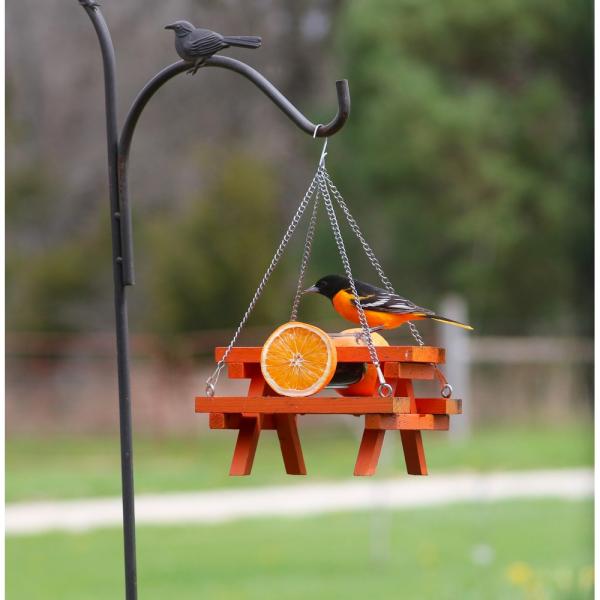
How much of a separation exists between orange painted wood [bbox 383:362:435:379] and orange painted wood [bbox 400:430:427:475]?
12 cm

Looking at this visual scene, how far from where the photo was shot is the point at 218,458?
546 inches

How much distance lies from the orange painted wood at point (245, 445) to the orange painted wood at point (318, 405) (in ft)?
0.41

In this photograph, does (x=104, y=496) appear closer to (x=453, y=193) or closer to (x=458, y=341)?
(x=458, y=341)

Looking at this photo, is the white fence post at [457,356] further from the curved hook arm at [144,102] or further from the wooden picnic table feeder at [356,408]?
the curved hook arm at [144,102]

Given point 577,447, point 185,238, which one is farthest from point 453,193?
point 577,447

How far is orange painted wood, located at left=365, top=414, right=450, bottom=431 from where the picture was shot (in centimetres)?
243

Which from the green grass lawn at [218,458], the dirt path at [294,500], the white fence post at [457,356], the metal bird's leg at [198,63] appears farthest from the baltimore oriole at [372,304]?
the white fence post at [457,356]

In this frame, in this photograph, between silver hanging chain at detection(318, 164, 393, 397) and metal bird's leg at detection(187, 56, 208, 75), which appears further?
metal bird's leg at detection(187, 56, 208, 75)

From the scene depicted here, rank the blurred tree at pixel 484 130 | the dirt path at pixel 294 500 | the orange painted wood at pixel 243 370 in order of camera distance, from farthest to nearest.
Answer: the blurred tree at pixel 484 130
the dirt path at pixel 294 500
the orange painted wood at pixel 243 370

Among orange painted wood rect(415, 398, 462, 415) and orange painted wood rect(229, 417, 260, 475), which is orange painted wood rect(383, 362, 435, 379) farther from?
orange painted wood rect(229, 417, 260, 475)

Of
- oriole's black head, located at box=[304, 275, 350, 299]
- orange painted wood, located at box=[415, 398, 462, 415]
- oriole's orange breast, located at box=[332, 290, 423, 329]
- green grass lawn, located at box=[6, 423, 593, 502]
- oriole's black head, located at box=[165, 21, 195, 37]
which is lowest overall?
green grass lawn, located at box=[6, 423, 593, 502]

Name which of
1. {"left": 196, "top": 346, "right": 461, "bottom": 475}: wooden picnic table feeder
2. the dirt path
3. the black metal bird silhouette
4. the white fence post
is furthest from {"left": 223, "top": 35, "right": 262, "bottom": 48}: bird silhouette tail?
the white fence post

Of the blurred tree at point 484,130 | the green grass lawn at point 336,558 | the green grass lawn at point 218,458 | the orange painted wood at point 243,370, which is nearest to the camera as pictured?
the orange painted wood at point 243,370

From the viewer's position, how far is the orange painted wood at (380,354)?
248 centimetres
